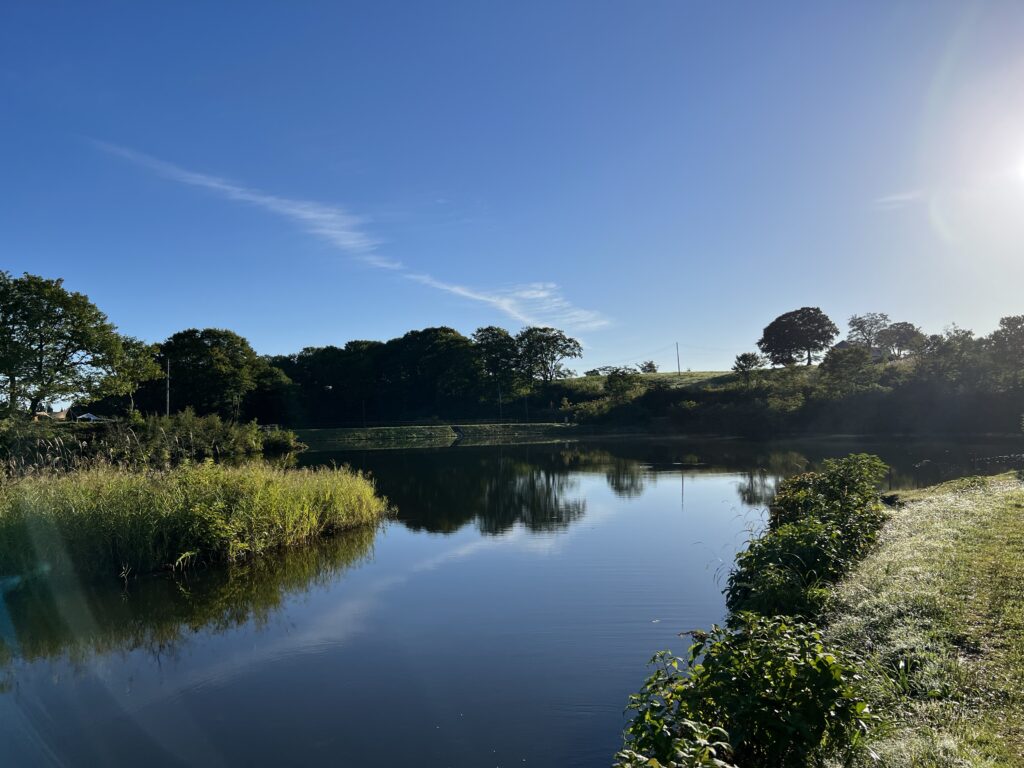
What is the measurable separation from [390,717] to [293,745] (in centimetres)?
97

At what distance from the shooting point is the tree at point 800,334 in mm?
79125

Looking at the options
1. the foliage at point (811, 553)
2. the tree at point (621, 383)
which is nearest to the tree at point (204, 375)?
the tree at point (621, 383)

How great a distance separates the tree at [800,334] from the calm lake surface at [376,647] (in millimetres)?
69302

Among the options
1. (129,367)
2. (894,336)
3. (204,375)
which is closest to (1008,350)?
(894,336)

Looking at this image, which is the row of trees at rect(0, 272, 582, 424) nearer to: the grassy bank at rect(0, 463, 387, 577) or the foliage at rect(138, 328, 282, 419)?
the foliage at rect(138, 328, 282, 419)

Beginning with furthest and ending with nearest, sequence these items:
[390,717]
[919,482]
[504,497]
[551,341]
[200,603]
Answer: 1. [551,341]
2. [504,497]
3. [919,482]
4. [200,603]
5. [390,717]

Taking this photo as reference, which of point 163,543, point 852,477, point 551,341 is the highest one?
point 551,341

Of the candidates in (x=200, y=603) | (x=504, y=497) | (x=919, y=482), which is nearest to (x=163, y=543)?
(x=200, y=603)

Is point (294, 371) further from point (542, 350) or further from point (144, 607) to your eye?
point (144, 607)

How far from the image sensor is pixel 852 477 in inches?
461

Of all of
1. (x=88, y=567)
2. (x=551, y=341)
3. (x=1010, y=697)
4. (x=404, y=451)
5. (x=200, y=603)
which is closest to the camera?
(x=1010, y=697)

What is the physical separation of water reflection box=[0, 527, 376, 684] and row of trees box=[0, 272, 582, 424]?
27056 mm

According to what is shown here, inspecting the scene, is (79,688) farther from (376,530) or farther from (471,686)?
(376,530)

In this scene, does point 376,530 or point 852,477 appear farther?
point 376,530
